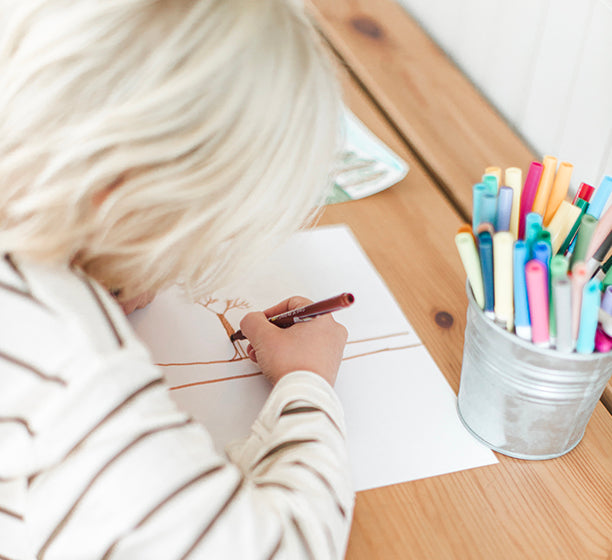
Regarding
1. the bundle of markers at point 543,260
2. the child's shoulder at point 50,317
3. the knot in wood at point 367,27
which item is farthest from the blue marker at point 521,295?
the knot in wood at point 367,27

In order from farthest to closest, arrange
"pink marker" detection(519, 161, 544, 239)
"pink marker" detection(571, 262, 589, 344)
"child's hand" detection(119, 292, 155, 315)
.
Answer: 1. "child's hand" detection(119, 292, 155, 315)
2. "pink marker" detection(519, 161, 544, 239)
3. "pink marker" detection(571, 262, 589, 344)

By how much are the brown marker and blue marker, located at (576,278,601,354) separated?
6.8 inches

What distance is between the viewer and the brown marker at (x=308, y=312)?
1.90 ft

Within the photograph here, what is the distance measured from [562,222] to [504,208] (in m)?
0.05

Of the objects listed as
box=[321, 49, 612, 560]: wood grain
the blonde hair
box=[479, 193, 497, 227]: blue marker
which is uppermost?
the blonde hair

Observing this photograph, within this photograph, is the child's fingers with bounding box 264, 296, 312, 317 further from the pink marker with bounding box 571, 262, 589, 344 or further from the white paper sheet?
the pink marker with bounding box 571, 262, 589, 344

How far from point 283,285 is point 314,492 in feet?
0.87

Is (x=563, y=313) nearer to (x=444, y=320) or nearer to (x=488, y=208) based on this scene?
(x=488, y=208)

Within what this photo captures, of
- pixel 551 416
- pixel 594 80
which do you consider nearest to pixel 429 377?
pixel 551 416

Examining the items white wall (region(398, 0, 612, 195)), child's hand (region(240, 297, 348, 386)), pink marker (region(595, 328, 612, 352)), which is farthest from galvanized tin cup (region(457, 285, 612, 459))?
white wall (region(398, 0, 612, 195))

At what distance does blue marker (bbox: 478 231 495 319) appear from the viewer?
0.49 m

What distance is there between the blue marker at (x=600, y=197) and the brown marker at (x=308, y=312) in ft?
0.61

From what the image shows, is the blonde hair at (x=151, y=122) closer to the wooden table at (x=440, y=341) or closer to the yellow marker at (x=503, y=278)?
the yellow marker at (x=503, y=278)

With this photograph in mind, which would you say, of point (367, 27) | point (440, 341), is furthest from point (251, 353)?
point (367, 27)
